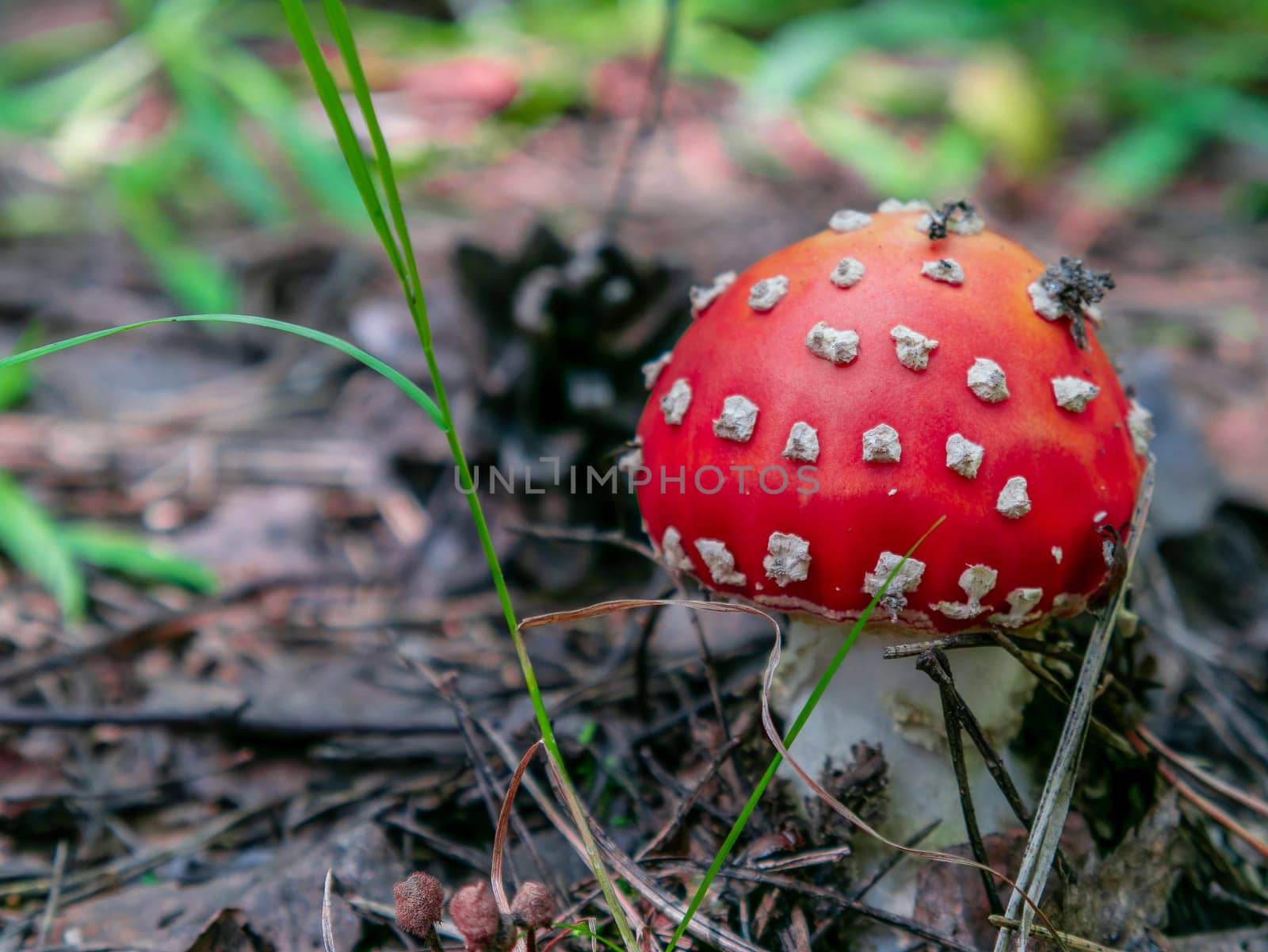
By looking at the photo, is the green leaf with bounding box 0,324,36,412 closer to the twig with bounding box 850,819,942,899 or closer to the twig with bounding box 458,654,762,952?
the twig with bounding box 458,654,762,952

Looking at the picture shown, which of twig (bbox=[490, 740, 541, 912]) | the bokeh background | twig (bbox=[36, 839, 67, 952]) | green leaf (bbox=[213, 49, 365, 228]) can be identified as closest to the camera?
twig (bbox=[490, 740, 541, 912])

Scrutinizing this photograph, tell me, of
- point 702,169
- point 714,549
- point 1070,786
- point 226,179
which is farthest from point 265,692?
point 702,169

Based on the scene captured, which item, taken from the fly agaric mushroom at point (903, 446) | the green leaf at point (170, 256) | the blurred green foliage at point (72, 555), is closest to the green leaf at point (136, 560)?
the blurred green foliage at point (72, 555)

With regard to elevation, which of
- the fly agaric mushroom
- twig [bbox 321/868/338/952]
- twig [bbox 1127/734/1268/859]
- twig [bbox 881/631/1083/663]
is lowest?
twig [bbox 1127/734/1268/859]

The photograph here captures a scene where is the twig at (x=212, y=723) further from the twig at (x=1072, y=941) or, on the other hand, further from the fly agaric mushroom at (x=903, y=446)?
the twig at (x=1072, y=941)

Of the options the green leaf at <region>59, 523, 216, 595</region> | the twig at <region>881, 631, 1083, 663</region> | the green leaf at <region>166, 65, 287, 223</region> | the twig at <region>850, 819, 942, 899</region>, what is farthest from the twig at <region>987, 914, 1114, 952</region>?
the green leaf at <region>166, 65, 287, 223</region>

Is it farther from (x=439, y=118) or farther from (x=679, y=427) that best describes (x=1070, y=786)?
(x=439, y=118)

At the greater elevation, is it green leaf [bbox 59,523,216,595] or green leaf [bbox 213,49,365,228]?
green leaf [bbox 213,49,365,228]
